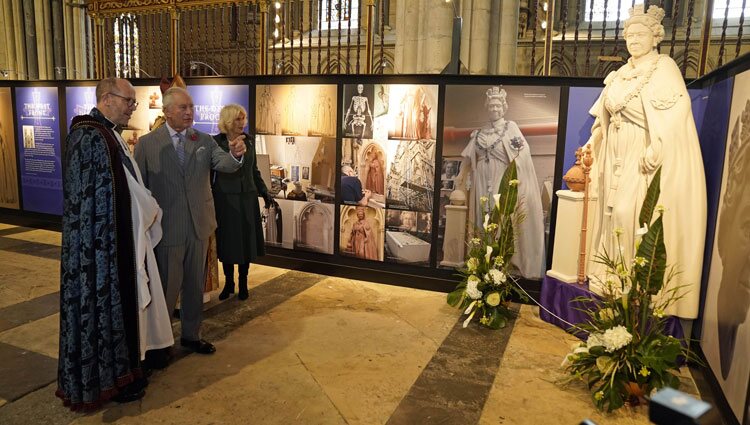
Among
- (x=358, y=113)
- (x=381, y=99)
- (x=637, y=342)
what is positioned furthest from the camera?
(x=358, y=113)

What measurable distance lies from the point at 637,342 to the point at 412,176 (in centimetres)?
247

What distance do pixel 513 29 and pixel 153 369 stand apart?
5.68m

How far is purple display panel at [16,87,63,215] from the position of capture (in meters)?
6.89

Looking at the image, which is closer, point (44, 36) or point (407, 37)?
point (407, 37)

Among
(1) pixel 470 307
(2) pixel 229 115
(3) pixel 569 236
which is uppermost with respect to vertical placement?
(2) pixel 229 115

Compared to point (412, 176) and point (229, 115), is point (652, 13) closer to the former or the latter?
point (412, 176)

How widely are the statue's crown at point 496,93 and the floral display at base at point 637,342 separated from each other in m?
1.84

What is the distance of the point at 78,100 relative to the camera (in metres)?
6.64

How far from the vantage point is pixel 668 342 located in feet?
9.07

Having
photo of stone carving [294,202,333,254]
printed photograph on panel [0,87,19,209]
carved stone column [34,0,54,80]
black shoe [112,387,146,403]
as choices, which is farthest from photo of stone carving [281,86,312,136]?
carved stone column [34,0,54,80]

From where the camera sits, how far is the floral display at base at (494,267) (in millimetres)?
3867

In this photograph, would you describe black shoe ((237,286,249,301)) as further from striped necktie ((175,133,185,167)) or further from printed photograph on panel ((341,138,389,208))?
striped necktie ((175,133,185,167))

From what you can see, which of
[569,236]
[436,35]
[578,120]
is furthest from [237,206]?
[436,35]

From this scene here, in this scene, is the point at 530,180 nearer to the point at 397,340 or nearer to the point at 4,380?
the point at 397,340
